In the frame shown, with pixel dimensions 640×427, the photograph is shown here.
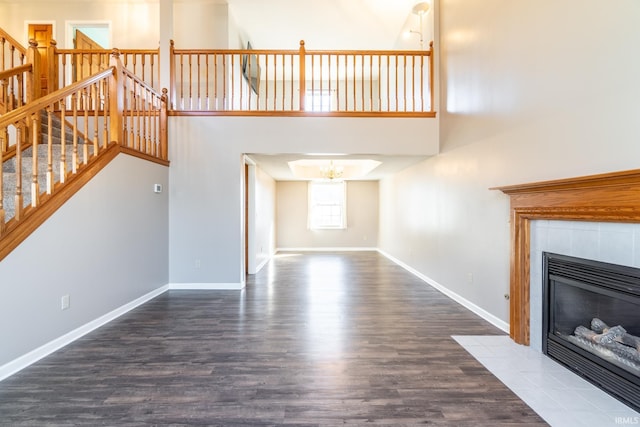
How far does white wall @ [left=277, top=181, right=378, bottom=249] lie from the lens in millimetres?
9289

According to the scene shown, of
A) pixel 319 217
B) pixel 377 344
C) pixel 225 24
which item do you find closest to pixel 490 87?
pixel 377 344

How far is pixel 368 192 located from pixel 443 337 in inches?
267

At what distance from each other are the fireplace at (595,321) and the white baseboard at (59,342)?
4052 mm

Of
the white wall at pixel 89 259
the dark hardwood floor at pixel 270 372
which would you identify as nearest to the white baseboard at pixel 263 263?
the white wall at pixel 89 259

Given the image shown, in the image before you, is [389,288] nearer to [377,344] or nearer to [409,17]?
[377,344]

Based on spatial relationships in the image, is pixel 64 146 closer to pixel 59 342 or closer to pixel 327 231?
pixel 59 342

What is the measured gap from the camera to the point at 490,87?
3.05 meters

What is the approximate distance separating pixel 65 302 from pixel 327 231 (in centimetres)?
713

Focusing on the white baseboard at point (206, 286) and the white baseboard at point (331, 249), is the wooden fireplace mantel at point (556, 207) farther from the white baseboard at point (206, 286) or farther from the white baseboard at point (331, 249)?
the white baseboard at point (331, 249)

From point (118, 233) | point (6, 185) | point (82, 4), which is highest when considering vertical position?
point (82, 4)

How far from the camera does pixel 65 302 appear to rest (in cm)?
262

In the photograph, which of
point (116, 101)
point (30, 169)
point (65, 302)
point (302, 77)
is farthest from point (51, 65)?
point (65, 302)

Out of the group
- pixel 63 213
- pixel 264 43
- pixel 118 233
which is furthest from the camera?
pixel 264 43

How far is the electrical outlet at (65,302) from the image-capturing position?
2.58 m
